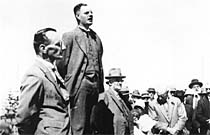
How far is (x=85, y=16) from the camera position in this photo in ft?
31.1

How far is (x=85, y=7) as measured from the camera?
9547 millimetres

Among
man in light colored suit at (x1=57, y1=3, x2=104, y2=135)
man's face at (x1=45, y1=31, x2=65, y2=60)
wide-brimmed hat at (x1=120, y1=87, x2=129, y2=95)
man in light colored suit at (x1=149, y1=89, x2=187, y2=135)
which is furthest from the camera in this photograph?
man in light colored suit at (x1=149, y1=89, x2=187, y2=135)

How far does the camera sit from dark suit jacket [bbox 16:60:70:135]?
5.92 meters

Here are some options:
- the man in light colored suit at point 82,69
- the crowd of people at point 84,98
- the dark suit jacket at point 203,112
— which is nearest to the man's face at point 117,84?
the crowd of people at point 84,98

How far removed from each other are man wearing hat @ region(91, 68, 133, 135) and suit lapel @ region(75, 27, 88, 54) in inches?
52.4

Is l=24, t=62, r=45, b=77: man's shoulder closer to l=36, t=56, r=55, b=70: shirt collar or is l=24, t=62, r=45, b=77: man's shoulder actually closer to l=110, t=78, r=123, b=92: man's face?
l=36, t=56, r=55, b=70: shirt collar

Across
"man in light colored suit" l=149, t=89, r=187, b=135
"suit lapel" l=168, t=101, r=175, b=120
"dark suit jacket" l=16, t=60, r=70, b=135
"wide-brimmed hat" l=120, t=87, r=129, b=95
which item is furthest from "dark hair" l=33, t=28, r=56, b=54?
"suit lapel" l=168, t=101, r=175, b=120

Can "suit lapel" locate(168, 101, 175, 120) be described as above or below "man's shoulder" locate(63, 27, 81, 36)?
below

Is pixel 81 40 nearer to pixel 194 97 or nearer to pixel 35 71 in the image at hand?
pixel 35 71

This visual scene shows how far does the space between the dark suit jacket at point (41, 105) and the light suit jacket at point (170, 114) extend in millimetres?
7155

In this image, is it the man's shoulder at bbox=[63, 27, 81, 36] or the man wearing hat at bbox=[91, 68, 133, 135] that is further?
the man wearing hat at bbox=[91, 68, 133, 135]

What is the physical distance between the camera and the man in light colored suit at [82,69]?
9.16 meters

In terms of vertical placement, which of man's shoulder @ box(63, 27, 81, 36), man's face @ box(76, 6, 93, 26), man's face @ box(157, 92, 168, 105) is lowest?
man's face @ box(157, 92, 168, 105)

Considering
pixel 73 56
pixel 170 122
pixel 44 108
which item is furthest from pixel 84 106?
pixel 170 122
